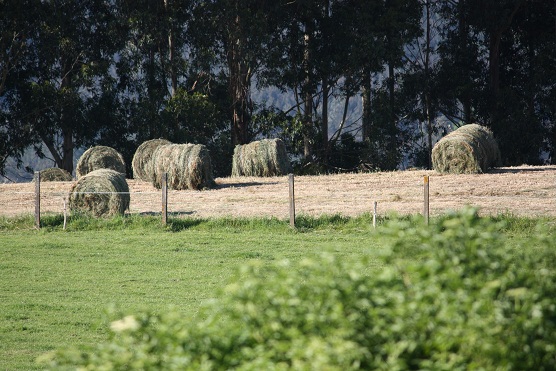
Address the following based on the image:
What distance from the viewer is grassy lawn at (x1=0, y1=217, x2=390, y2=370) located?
36.1 ft

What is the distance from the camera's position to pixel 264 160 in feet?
106

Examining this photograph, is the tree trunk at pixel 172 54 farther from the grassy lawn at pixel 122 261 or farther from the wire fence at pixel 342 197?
the grassy lawn at pixel 122 261

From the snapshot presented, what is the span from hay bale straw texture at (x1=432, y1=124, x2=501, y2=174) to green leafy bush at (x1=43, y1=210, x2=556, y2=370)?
22822 millimetres

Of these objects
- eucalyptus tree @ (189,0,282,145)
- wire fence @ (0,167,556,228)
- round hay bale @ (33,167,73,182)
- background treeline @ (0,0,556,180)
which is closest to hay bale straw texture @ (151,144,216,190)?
wire fence @ (0,167,556,228)

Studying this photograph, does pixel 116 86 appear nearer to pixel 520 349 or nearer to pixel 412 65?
pixel 412 65

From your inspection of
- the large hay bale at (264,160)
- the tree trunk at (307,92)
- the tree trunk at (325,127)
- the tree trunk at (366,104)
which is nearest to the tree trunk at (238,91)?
the tree trunk at (307,92)

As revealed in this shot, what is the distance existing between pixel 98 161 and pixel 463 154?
12751mm

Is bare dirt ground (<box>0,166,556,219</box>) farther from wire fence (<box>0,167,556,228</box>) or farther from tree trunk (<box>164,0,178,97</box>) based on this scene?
tree trunk (<box>164,0,178,97</box>)

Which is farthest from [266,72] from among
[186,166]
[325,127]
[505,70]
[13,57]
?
[186,166]

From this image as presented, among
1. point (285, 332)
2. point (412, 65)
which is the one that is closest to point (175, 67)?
point (412, 65)

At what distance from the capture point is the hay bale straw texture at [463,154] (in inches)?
1103

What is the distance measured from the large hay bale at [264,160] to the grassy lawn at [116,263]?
40.5 feet

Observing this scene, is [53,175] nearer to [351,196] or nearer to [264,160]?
[264,160]

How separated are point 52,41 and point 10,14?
2222 millimetres
